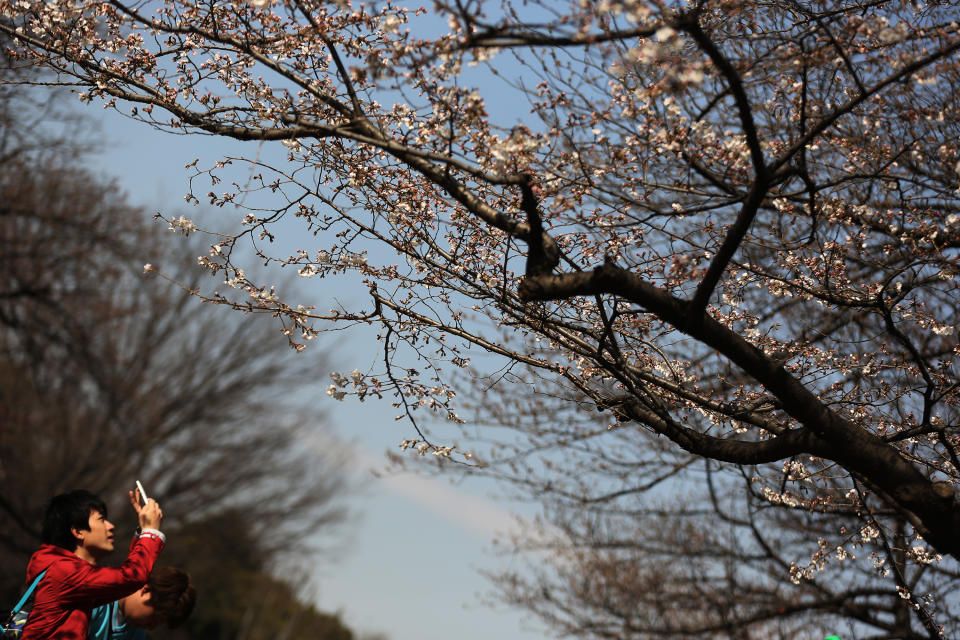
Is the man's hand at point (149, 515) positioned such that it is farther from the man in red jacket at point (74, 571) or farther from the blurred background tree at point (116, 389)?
the blurred background tree at point (116, 389)

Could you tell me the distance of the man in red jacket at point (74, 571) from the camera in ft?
11.1

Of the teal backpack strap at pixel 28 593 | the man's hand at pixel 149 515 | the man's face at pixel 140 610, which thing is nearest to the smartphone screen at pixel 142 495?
the man's hand at pixel 149 515

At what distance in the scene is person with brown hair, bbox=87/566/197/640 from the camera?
4.04 m

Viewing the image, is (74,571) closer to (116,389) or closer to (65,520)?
(65,520)

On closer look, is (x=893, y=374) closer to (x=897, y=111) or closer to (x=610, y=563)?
(x=897, y=111)

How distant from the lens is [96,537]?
371 centimetres

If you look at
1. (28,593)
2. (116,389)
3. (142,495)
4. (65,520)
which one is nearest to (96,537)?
(65,520)

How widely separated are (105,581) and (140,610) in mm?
884

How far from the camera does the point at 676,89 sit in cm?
296

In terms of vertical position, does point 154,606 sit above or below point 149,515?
below

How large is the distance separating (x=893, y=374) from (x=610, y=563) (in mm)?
6777

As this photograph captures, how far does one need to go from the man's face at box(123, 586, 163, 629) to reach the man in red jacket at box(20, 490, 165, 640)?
542 millimetres

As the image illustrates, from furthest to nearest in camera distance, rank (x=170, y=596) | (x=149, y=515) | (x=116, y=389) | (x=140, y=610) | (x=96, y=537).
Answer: (x=116, y=389) < (x=170, y=596) < (x=140, y=610) < (x=96, y=537) < (x=149, y=515)

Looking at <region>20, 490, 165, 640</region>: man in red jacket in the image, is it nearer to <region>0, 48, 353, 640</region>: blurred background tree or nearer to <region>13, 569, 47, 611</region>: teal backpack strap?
<region>13, 569, 47, 611</region>: teal backpack strap
